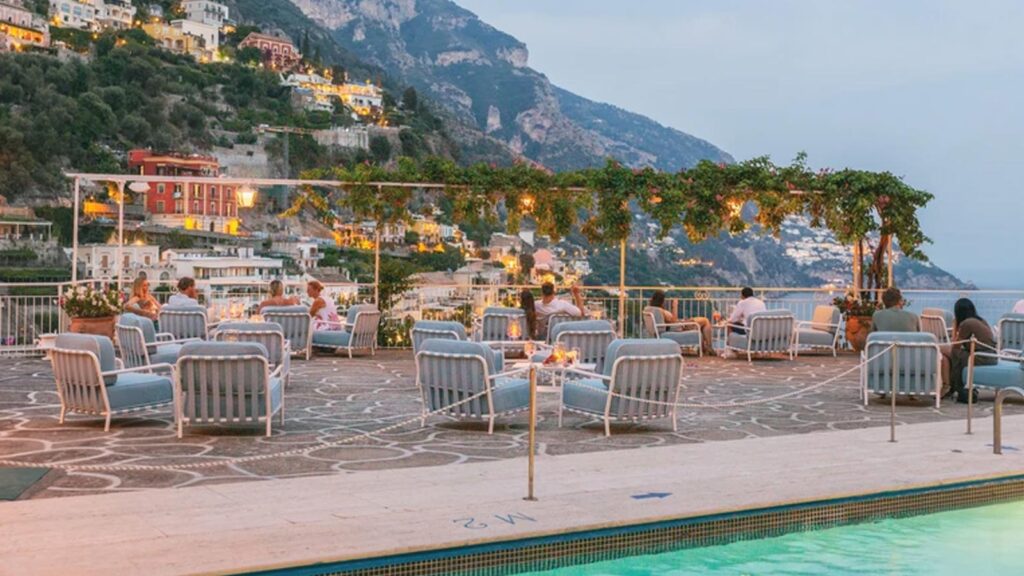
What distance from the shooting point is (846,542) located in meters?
6.03

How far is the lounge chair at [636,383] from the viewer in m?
8.41

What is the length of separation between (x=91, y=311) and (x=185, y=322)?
4.03ft

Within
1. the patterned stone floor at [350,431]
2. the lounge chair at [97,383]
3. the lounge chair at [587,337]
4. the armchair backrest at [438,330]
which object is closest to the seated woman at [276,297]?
the patterned stone floor at [350,431]

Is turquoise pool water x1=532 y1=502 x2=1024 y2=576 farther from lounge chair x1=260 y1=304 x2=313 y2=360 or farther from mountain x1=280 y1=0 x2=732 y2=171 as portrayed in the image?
mountain x1=280 y1=0 x2=732 y2=171

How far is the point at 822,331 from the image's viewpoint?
53.2 feet

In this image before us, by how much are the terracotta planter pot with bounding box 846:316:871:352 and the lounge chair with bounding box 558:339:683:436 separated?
874 centimetres

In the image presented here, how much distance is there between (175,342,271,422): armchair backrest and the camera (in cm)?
793

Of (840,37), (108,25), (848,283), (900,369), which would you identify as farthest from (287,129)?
(900,369)

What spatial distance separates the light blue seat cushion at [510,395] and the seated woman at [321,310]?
6494 millimetres

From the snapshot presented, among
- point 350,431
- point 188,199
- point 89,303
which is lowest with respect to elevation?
point 350,431

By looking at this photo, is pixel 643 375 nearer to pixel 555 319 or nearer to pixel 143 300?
pixel 555 319

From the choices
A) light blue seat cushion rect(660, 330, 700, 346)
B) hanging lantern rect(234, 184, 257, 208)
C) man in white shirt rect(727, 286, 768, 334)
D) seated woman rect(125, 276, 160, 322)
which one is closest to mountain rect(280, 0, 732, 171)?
hanging lantern rect(234, 184, 257, 208)

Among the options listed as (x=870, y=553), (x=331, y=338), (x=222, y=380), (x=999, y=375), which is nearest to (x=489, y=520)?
(x=870, y=553)

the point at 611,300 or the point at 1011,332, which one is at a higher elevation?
the point at 611,300
